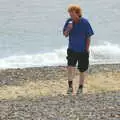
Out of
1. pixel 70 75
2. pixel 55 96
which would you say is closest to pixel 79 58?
pixel 70 75

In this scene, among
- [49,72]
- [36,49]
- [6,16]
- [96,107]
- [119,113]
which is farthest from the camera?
[6,16]

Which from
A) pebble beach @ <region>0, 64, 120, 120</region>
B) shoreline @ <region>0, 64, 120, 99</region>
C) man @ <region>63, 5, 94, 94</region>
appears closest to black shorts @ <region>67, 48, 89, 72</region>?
man @ <region>63, 5, 94, 94</region>

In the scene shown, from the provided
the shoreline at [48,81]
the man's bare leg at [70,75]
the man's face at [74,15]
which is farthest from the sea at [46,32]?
the man's face at [74,15]

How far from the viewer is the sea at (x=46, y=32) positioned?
22.7 metres

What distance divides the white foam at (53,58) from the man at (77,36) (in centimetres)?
879

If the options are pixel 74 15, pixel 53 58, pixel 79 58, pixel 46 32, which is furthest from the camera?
pixel 46 32

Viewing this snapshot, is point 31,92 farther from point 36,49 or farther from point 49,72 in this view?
point 36,49

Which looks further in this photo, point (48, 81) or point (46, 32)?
point (46, 32)

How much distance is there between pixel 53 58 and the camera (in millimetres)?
22891

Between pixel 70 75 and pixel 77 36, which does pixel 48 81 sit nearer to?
pixel 70 75

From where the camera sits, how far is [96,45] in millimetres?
26547

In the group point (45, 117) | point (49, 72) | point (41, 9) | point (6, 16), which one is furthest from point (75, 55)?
point (41, 9)

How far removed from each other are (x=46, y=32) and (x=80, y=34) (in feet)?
62.6

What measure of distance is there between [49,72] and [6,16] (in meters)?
19.7
